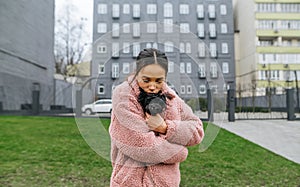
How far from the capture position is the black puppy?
1.14 metres

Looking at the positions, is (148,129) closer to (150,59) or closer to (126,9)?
(150,59)

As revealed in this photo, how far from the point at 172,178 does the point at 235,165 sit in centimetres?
447

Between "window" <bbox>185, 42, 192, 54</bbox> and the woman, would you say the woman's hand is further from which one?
"window" <bbox>185, 42, 192, 54</bbox>

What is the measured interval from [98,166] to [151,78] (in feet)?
14.1

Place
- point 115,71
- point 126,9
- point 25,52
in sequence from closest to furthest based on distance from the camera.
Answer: point 115,71
point 126,9
point 25,52

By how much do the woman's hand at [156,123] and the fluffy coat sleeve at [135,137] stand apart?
2 centimetres

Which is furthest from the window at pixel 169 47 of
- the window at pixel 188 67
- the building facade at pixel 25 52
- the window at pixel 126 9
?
the building facade at pixel 25 52

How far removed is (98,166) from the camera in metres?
5.20

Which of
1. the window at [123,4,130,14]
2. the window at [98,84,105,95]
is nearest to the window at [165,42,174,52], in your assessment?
the window at [98,84,105,95]

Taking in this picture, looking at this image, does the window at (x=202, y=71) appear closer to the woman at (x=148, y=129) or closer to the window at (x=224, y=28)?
the woman at (x=148, y=129)

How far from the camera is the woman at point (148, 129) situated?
45.7 inches

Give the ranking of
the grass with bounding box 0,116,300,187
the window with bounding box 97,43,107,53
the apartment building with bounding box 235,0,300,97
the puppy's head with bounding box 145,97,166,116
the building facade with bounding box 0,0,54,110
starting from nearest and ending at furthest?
the puppy's head with bounding box 145,97,166,116
the window with bounding box 97,43,107,53
the grass with bounding box 0,116,300,187
the building facade with bounding box 0,0,54,110
the apartment building with bounding box 235,0,300,97

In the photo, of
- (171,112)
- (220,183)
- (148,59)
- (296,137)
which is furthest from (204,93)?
(296,137)

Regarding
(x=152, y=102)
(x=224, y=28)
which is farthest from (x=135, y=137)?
(x=224, y=28)
